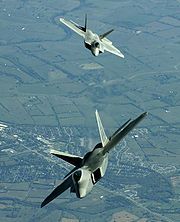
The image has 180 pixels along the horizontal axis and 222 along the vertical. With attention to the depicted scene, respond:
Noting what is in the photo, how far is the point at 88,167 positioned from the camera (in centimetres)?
4694

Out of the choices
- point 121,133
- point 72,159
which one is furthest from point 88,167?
point 121,133

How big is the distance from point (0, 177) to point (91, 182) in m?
130

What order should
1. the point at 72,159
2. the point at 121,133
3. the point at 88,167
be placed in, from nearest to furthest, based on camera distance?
the point at 88,167 < the point at 72,159 < the point at 121,133

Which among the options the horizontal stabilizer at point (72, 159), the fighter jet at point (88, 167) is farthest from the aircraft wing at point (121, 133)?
the horizontal stabilizer at point (72, 159)

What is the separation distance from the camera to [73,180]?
43.8 meters

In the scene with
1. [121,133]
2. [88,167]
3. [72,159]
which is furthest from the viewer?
[121,133]

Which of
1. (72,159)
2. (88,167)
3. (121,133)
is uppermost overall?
(121,133)

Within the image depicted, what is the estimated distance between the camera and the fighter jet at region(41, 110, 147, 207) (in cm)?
4378

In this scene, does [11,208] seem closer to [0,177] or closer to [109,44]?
[0,177]

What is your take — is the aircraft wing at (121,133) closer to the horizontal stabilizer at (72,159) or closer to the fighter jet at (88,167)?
the fighter jet at (88,167)

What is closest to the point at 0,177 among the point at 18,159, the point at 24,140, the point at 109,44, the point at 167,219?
the point at 18,159

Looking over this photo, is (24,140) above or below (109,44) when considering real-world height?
below

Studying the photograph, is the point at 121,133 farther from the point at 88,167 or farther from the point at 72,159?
the point at 72,159

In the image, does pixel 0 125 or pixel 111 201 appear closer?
pixel 111 201
